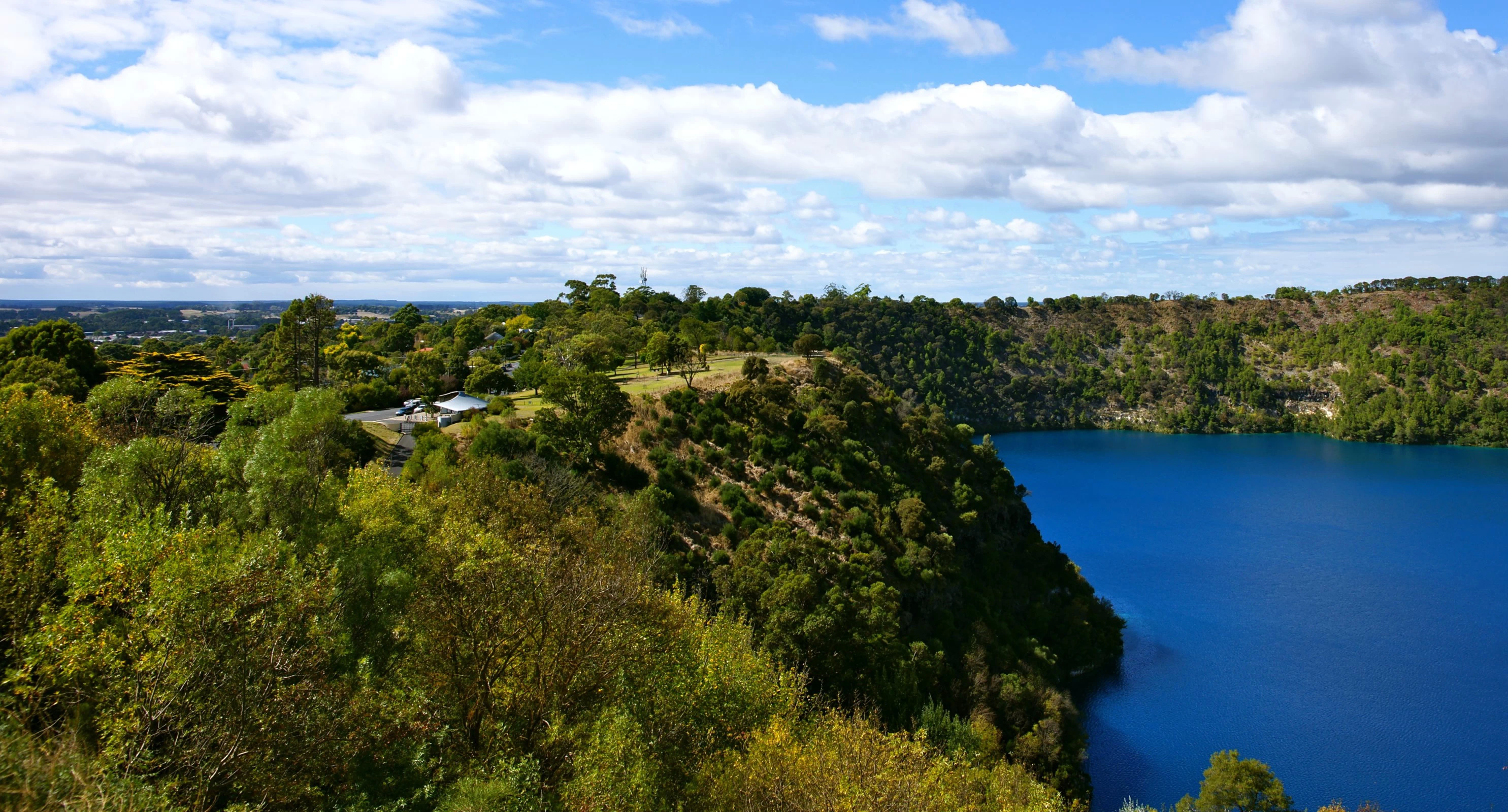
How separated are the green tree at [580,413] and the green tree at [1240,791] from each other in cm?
2941

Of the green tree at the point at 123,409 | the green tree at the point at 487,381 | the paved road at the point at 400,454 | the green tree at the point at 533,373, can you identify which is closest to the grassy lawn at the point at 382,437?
the paved road at the point at 400,454

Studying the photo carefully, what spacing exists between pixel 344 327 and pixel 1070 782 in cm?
8841

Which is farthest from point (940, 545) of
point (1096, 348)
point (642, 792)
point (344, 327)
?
point (1096, 348)

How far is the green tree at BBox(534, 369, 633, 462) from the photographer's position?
134 feet

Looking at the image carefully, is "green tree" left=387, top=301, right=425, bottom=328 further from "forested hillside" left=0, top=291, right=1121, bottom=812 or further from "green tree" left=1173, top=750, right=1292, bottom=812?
"green tree" left=1173, top=750, right=1292, bottom=812

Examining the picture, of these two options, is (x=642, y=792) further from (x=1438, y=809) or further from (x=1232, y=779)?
(x=1438, y=809)

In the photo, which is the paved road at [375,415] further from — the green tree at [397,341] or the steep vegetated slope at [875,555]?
the green tree at [397,341]

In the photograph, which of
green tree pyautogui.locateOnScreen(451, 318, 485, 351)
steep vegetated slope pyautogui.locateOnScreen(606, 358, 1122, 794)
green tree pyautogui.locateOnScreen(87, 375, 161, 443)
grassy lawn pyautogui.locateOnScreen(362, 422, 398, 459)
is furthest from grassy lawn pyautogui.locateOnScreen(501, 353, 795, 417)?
green tree pyautogui.locateOnScreen(451, 318, 485, 351)

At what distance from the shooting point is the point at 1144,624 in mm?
51938

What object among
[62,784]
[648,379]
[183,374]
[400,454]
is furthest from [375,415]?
[62,784]

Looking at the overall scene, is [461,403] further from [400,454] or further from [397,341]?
[397,341]

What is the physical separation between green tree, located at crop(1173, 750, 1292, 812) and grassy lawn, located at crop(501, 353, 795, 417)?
1344 inches

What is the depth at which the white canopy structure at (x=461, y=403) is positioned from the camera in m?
46.2

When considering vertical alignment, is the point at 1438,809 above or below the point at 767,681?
below
